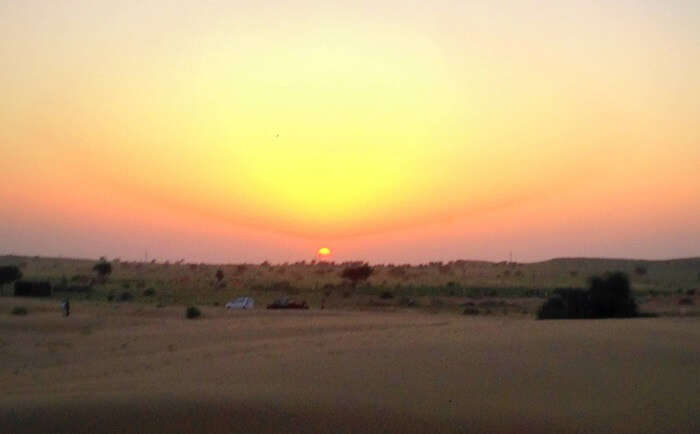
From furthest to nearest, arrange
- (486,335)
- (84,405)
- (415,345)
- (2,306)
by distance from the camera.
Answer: (2,306) < (486,335) < (415,345) < (84,405)

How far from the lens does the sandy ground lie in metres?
14.4

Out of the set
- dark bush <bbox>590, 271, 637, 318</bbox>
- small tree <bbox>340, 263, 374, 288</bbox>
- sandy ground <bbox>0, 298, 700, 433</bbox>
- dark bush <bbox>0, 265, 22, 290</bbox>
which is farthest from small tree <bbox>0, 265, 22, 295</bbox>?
sandy ground <bbox>0, 298, 700, 433</bbox>

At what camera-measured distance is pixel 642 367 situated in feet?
65.7

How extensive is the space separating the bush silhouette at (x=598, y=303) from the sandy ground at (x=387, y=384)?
17645mm

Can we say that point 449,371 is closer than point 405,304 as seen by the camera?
Yes

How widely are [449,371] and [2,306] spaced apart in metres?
46.2

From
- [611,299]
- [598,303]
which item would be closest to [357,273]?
[598,303]

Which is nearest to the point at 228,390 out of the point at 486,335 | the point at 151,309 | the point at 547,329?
the point at 486,335

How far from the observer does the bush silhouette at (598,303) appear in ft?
161

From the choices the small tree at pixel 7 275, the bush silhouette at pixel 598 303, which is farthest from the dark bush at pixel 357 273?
the bush silhouette at pixel 598 303

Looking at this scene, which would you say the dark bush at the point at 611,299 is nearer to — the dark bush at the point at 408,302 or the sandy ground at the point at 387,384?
the sandy ground at the point at 387,384

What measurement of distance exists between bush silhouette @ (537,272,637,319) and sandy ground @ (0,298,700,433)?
17.6 meters

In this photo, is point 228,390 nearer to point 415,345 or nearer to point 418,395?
point 418,395

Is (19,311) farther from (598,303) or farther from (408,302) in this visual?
(408,302)
